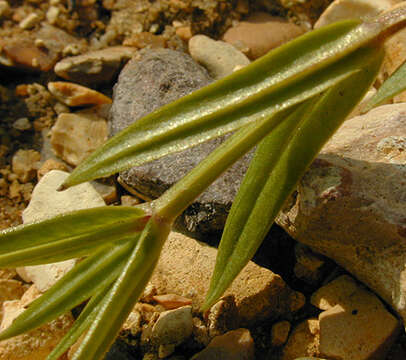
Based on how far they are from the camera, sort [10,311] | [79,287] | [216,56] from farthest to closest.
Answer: [216,56] < [10,311] < [79,287]

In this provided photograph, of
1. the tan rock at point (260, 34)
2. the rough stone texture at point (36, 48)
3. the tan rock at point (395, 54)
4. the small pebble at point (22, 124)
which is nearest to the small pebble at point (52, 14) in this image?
the rough stone texture at point (36, 48)

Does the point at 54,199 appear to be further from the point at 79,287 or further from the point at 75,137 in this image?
the point at 79,287

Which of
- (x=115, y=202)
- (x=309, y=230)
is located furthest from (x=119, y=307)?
(x=115, y=202)

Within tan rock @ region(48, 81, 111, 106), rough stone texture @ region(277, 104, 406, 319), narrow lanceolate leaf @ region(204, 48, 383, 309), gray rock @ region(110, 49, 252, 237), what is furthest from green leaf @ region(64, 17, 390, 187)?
tan rock @ region(48, 81, 111, 106)

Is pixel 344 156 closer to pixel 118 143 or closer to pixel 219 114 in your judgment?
pixel 219 114

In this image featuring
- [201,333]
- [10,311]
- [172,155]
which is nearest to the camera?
[201,333]

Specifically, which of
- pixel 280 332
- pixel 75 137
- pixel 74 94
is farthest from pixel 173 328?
pixel 74 94

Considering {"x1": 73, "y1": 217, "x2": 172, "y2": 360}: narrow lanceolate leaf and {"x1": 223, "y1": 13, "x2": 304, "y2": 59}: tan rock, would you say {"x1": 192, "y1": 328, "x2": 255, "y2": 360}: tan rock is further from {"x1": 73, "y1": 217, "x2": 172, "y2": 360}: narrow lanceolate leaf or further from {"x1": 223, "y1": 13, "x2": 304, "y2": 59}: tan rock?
{"x1": 223, "y1": 13, "x2": 304, "y2": 59}: tan rock
